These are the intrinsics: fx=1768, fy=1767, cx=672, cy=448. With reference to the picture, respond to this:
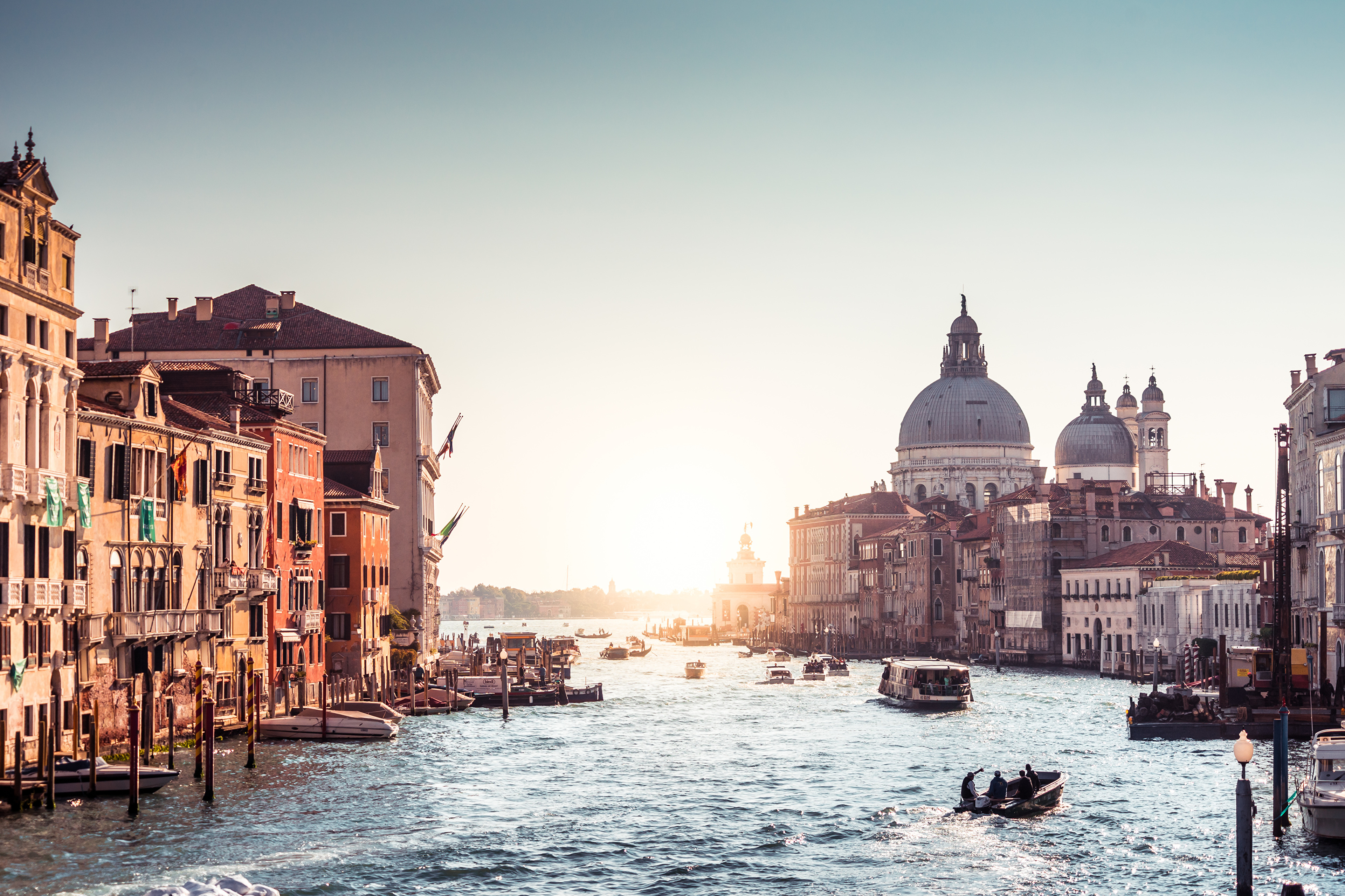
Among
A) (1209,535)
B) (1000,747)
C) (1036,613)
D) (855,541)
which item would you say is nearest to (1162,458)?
(855,541)

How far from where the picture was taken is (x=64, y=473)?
34.0 metres

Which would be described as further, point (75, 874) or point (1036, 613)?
point (1036, 613)

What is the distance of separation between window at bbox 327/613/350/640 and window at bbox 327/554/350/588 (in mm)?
995

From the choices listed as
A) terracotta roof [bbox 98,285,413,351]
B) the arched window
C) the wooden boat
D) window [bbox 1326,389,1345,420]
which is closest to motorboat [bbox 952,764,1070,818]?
the wooden boat

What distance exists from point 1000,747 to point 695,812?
1587 cm

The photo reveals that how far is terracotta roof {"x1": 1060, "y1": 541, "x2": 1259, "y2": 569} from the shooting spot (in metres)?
90.8

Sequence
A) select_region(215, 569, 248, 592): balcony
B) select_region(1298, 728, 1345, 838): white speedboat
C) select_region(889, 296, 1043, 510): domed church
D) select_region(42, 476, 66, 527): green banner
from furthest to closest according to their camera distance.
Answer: select_region(889, 296, 1043, 510): domed church, select_region(215, 569, 248, 592): balcony, select_region(42, 476, 66, 527): green banner, select_region(1298, 728, 1345, 838): white speedboat

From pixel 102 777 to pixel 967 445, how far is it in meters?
120

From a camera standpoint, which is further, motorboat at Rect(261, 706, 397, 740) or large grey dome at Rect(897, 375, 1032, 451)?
large grey dome at Rect(897, 375, 1032, 451)

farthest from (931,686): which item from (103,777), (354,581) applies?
(103,777)

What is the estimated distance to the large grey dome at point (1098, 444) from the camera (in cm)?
13712

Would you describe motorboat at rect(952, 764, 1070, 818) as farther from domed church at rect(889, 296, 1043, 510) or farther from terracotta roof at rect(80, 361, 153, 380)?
domed church at rect(889, 296, 1043, 510)

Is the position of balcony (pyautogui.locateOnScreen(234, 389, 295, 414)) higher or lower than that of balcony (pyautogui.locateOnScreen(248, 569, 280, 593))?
higher

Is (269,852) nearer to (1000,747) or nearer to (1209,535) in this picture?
(1000,747)
